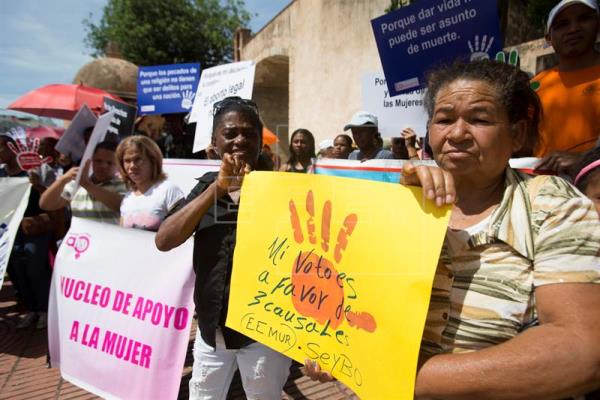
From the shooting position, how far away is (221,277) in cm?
170

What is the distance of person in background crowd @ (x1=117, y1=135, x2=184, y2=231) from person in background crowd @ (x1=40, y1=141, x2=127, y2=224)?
0.29 m

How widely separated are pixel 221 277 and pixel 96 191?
180 centimetres

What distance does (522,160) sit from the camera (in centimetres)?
148

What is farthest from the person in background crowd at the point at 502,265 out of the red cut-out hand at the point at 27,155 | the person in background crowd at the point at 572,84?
the red cut-out hand at the point at 27,155

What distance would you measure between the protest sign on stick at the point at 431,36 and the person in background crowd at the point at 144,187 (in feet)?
5.95

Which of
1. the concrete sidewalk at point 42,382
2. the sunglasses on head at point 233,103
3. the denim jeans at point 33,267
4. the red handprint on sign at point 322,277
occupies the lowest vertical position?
the concrete sidewalk at point 42,382

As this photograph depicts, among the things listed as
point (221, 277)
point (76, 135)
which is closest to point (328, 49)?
point (76, 135)

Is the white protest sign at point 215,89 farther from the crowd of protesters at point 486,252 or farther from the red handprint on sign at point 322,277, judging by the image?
the red handprint on sign at point 322,277

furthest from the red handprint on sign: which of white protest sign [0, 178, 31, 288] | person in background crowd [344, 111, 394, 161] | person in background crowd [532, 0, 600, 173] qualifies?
white protest sign [0, 178, 31, 288]

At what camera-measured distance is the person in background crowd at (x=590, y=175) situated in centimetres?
116

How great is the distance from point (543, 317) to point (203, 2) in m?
27.1

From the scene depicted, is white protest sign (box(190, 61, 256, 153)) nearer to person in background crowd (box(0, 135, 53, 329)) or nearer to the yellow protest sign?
person in background crowd (box(0, 135, 53, 329))

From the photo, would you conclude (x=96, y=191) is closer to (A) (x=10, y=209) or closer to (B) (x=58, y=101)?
(A) (x=10, y=209)

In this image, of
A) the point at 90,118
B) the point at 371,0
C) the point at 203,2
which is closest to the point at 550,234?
the point at 90,118
